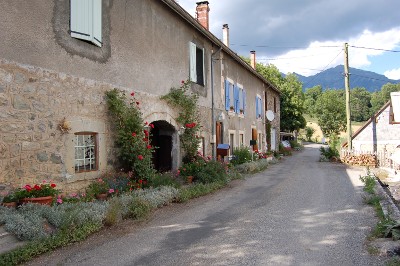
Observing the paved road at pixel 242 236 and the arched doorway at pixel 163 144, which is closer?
the paved road at pixel 242 236

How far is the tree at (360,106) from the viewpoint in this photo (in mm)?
73500

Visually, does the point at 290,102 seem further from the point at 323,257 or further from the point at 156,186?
the point at 323,257

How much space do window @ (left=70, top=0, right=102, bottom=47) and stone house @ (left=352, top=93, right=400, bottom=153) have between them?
16980 millimetres

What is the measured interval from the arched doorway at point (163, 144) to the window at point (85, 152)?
11.0 ft

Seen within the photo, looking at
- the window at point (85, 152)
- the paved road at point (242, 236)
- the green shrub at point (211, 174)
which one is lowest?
the paved road at point (242, 236)

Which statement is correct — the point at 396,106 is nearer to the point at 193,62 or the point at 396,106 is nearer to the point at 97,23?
the point at 193,62

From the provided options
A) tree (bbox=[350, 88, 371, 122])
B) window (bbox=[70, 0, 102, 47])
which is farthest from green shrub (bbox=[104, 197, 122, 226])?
tree (bbox=[350, 88, 371, 122])

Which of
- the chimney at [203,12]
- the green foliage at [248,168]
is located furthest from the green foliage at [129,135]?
the chimney at [203,12]

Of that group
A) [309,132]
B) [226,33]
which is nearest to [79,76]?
[226,33]

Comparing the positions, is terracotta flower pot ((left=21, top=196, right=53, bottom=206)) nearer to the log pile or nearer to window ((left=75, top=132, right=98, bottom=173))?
window ((left=75, top=132, right=98, bottom=173))

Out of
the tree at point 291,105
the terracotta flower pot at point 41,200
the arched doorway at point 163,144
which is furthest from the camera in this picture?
the tree at point 291,105

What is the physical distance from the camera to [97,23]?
22.5 ft

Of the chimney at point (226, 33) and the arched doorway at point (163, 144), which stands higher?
the chimney at point (226, 33)

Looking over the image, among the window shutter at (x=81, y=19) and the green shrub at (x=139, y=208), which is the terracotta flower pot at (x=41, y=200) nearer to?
the green shrub at (x=139, y=208)
